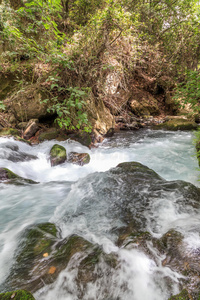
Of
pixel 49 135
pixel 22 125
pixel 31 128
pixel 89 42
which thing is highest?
pixel 89 42

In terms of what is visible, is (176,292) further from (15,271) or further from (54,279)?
(15,271)

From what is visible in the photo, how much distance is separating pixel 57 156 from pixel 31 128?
2588 mm

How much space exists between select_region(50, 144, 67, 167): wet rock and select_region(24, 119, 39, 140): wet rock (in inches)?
80.0

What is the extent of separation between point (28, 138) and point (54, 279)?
620cm

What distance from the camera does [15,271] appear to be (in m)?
1.55

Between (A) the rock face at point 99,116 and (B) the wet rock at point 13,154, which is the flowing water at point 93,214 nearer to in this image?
(B) the wet rock at point 13,154

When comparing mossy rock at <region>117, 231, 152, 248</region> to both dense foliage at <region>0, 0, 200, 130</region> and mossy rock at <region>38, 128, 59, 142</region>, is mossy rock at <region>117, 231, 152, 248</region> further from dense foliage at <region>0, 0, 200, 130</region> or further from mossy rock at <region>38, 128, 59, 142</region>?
mossy rock at <region>38, 128, 59, 142</region>

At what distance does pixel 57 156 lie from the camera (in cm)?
521

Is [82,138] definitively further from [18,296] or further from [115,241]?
[18,296]

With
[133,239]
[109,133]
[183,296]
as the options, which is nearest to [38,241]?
[133,239]

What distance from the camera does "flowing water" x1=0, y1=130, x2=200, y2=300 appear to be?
128 cm

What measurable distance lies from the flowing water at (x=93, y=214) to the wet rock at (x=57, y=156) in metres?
0.19

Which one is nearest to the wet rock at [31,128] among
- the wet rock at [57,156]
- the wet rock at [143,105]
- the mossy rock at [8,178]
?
the wet rock at [57,156]

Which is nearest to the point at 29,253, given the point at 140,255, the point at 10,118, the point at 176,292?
the point at 140,255
